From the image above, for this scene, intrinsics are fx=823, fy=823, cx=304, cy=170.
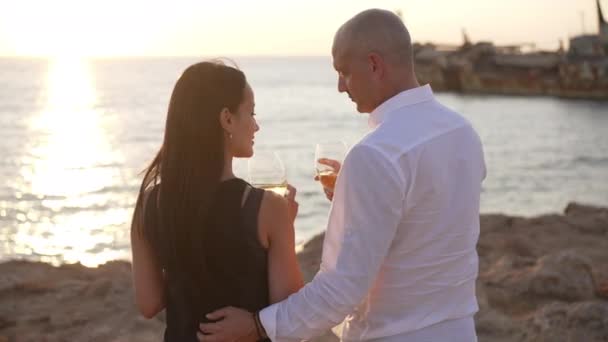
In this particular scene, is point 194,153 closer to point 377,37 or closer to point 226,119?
point 226,119

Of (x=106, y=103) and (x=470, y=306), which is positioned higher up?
(x=470, y=306)

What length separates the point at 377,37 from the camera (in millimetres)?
2197

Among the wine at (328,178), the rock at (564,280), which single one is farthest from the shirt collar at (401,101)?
the rock at (564,280)

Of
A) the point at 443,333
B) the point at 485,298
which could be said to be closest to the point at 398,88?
Answer: the point at 443,333

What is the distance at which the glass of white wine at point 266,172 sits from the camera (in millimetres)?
2502

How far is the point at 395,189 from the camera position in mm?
2090

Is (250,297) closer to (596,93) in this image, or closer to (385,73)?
(385,73)

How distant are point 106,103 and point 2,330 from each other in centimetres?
7226

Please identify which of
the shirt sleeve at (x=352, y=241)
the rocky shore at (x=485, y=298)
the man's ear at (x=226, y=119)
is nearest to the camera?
the shirt sleeve at (x=352, y=241)

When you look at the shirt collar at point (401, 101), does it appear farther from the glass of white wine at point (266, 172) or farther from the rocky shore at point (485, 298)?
the rocky shore at point (485, 298)

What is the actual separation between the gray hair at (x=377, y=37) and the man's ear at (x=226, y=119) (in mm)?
358

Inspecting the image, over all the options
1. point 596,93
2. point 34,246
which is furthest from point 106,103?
point 34,246

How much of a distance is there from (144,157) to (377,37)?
3382 cm

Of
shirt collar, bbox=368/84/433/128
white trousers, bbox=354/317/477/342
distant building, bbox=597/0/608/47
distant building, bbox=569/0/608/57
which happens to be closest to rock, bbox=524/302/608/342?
white trousers, bbox=354/317/477/342
